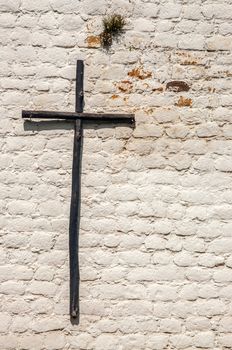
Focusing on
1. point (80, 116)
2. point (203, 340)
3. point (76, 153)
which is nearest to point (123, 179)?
point (76, 153)

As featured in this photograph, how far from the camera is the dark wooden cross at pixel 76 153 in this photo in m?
3.72

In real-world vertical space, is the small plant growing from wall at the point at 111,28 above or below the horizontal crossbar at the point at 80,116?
above

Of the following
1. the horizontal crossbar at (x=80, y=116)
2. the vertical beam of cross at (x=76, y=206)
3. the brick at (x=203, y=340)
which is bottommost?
the brick at (x=203, y=340)

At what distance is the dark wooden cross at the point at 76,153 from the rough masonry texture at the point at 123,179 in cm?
6

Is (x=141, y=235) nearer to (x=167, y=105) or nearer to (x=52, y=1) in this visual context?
(x=167, y=105)

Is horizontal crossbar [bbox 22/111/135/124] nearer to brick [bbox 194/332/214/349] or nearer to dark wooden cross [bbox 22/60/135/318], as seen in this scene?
dark wooden cross [bbox 22/60/135/318]

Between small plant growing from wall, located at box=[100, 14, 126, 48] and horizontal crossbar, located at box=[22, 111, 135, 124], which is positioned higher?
small plant growing from wall, located at box=[100, 14, 126, 48]

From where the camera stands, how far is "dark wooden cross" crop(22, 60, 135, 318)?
372 centimetres

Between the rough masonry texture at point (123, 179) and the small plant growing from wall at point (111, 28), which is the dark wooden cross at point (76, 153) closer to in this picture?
the rough masonry texture at point (123, 179)

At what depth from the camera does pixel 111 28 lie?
3.82 meters

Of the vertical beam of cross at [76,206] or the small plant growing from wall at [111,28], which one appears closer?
the vertical beam of cross at [76,206]

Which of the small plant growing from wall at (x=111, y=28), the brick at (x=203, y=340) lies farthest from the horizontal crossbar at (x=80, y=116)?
the brick at (x=203, y=340)

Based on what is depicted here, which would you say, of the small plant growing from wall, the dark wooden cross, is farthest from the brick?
the small plant growing from wall

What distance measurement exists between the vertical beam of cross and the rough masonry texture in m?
0.06
